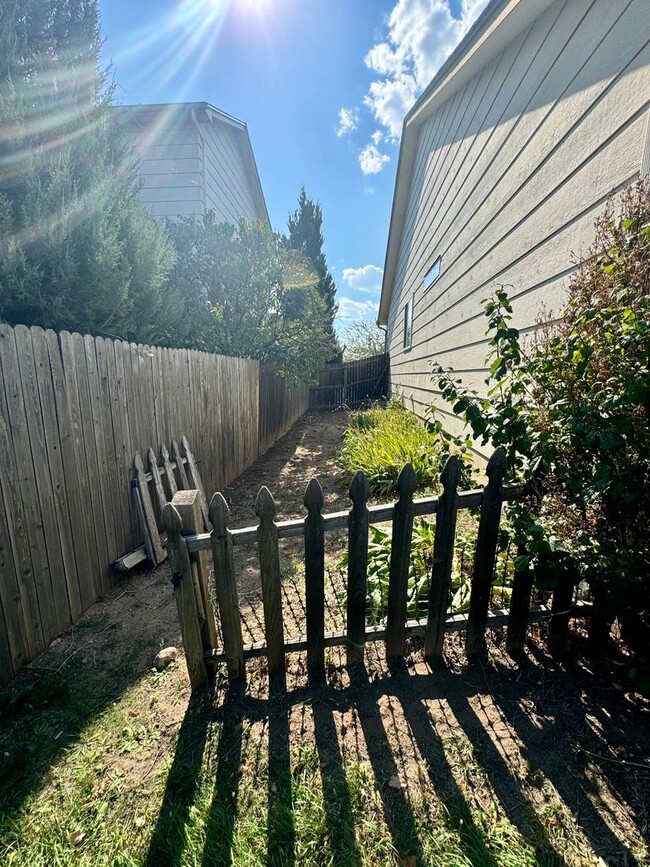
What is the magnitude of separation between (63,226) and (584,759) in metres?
4.97

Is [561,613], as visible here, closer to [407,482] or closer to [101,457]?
[407,482]

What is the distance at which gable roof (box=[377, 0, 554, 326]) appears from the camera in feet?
10.0

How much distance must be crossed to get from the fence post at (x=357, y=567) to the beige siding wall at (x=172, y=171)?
320 inches

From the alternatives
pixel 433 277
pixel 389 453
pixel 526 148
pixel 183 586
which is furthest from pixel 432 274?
pixel 183 586

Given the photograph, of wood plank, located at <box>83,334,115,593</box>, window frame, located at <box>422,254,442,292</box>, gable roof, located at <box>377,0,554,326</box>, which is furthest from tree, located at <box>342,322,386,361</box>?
wood plank, located at <box>83,334,115,593</box>

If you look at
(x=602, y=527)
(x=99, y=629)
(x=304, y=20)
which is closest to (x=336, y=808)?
(x=602, y=527)

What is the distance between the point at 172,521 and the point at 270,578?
561 mm

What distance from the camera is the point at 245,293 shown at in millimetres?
7977

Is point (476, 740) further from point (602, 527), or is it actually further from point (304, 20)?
point (304, 20)

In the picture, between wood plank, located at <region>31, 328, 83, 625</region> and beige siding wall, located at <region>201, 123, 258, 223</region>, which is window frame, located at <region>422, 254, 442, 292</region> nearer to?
beige siding wall, located at <region>201, 123, 258, 223</region>

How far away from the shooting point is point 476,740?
1.60 meters

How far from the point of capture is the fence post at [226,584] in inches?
67.9

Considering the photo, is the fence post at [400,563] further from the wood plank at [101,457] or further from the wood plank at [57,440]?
the wood plank at [101,457]

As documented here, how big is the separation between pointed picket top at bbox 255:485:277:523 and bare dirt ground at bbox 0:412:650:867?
3.07 feet
